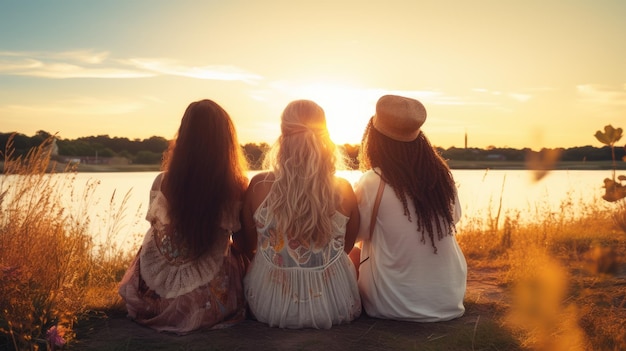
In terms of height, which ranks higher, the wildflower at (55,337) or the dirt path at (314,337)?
the wildflower at (55,337)

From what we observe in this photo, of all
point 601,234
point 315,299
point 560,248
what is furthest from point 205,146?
point 601,234

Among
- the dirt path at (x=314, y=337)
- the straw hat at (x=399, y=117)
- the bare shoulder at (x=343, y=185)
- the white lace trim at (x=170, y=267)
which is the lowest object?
the dirt path at (x=314, y=337)

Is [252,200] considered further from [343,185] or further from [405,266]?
[405,266]

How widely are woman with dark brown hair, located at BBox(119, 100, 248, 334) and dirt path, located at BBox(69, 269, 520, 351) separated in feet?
0.46

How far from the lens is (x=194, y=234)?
143 inches

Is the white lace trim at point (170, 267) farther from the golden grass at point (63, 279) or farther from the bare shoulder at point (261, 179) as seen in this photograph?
the golden grass at point (63, 279)

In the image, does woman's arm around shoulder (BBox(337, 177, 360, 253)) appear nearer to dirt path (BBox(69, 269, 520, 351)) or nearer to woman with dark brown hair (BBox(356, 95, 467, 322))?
woman with dark brown hair (BBox(356, 95, 467, 322))

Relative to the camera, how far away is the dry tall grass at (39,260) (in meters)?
3.46

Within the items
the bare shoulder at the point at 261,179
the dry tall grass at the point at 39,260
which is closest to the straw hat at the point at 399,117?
the bare shoulder at the point at 261,179

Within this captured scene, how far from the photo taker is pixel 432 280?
12.5 feet

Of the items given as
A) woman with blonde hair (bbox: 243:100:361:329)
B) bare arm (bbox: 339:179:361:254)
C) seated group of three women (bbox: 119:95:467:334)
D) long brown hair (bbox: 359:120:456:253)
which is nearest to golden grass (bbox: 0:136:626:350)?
seated group of three women (bbox: 119:95:467:334)

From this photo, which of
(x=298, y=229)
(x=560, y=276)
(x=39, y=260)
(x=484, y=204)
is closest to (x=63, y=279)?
(x=39, y=260)

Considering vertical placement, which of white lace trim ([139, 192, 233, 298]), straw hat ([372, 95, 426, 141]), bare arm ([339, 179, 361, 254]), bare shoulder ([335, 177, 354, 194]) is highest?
straw hat ([372, 95, 426, 141])

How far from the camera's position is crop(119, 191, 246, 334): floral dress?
3695 millimetres
